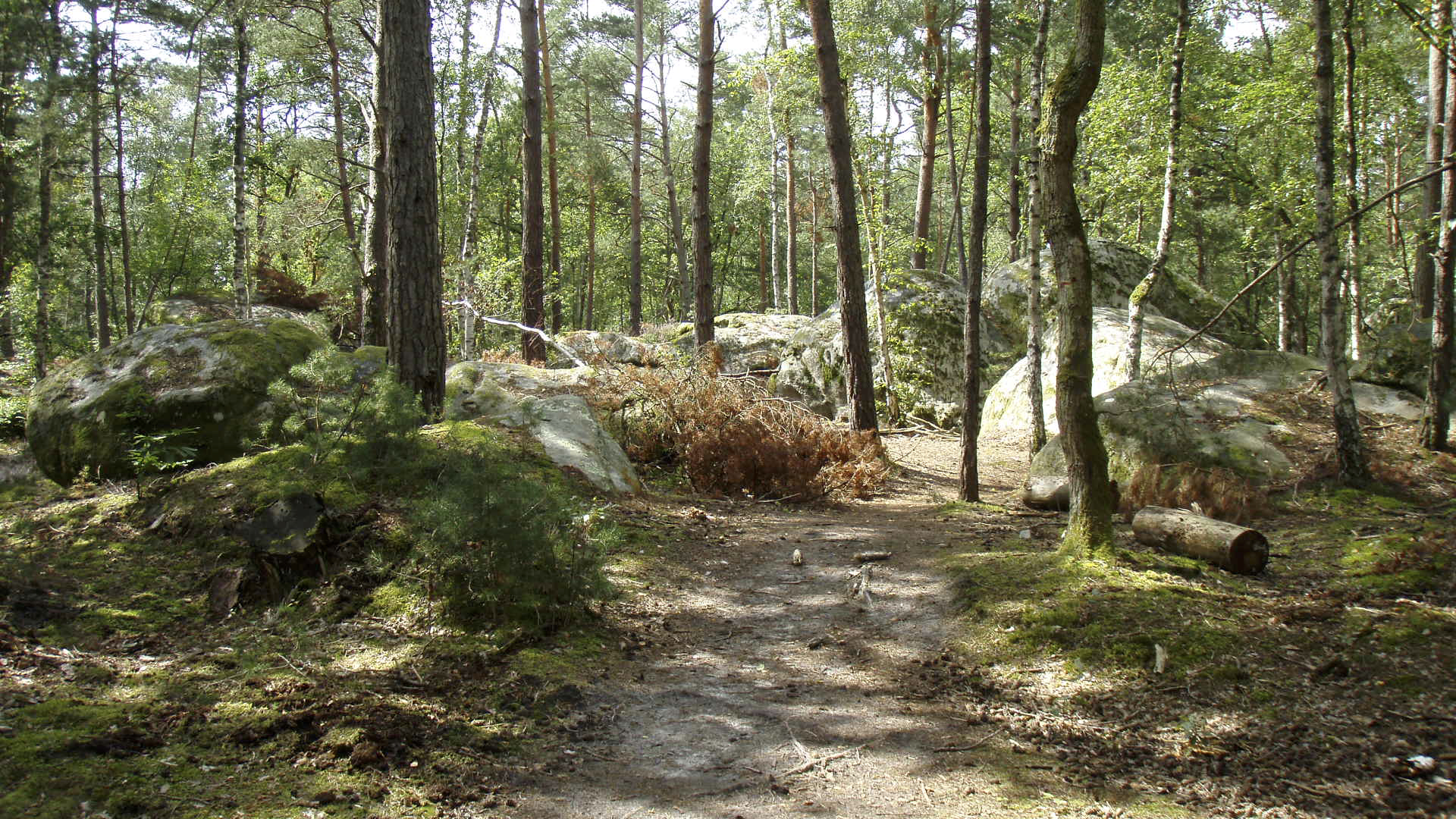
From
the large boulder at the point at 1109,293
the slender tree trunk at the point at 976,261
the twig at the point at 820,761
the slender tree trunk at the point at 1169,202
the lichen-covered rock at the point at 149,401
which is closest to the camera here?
the twig at the point at 820,761

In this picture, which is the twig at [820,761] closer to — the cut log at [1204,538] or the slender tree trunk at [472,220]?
the cut log at [1204,538]

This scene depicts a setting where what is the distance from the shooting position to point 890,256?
16.5 metres

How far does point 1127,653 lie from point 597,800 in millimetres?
2820

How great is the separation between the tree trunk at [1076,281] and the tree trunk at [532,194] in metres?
11.3

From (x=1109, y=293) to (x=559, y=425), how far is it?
12214 mm

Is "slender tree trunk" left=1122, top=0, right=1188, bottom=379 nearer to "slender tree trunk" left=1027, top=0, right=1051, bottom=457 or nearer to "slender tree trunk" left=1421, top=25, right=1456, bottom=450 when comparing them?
"slender tree trunk" left=1027, top=0, right=1051, bottom=457

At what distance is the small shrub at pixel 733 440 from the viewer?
931cm

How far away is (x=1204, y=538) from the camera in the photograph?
537 cm

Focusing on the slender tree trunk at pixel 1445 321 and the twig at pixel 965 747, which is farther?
the slender tree trunk at pixel 1445 321

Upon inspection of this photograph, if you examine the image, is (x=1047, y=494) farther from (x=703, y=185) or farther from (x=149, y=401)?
(x=149, y=401)

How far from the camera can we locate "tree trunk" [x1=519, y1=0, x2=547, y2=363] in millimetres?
15195

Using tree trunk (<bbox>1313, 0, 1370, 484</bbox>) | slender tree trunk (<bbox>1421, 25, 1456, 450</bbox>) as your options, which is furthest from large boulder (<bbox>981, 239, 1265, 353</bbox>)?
tree trunk (<bbox>1313, 0, 1370, 484</bbox>)

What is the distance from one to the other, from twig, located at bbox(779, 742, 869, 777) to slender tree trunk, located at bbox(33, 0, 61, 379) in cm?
1943

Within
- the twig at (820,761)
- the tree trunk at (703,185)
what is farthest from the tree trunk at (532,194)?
the twig at (820,761)
